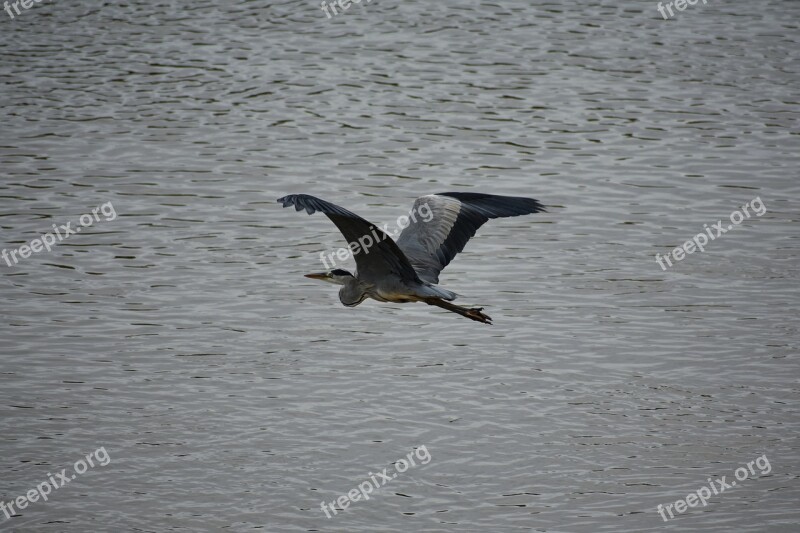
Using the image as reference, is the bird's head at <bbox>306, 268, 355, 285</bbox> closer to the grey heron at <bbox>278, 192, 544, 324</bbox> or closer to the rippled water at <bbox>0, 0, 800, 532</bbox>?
the grey heron at <bbox>278, 192, 544, 324</bbox>

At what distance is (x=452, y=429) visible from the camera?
11789mm

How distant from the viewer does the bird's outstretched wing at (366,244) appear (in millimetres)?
9142

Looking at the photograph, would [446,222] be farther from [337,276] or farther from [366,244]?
[366,244]

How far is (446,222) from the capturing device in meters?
11.3

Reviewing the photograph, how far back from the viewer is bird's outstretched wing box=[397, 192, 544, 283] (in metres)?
11.1

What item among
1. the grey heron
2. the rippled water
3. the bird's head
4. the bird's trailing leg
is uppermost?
the grey heron

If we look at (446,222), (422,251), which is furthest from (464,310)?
(446,222)

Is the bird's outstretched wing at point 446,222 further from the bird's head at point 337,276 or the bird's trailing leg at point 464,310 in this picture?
the bird's head at point 337,276

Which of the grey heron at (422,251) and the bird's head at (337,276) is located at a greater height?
the grey heron at (422,251)

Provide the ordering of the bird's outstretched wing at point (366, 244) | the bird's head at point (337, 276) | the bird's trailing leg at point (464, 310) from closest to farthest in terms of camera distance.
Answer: the bird's outstretched wing at point (366, 244) < the bird's trailing leg at point (464, 310) < the bird's head at point (337, 276)

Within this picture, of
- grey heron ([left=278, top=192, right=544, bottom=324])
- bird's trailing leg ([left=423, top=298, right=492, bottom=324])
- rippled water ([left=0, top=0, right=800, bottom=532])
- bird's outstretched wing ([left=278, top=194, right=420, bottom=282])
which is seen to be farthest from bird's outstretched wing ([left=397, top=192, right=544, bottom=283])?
rippled water ([left=0, top=0, right=800, bottom=532])

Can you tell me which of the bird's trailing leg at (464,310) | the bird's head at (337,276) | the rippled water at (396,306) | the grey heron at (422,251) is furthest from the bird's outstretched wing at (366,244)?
the rippled water at (396,306)

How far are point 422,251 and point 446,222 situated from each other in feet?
1.23

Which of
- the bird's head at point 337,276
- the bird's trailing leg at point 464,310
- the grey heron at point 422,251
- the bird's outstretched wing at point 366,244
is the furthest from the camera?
the bird's head at point 337,276
